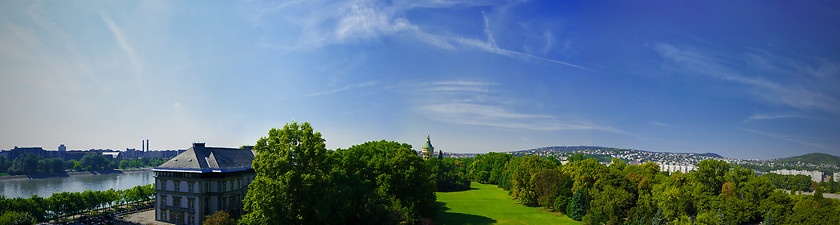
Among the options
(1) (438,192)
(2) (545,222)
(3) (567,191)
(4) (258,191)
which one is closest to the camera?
(4) (258,191)

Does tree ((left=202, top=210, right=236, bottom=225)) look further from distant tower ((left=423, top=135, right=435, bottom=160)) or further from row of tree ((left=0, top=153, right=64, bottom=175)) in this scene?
row of tree ((left=0, top=153, right=64, bottom=175))

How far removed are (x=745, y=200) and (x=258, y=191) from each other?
42.5m

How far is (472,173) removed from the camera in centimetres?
10306

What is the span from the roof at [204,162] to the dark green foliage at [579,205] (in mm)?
37907

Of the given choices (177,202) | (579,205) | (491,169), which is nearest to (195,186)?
(177,202)

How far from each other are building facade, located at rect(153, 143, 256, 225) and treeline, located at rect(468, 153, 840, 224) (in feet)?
125

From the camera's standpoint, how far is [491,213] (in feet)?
161

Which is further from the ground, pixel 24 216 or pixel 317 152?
pixel 317 152

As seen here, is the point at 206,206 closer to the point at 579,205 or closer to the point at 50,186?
the point at 579,205

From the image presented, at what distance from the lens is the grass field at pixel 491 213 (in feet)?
144

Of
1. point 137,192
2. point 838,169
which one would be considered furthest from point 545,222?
point 838,169

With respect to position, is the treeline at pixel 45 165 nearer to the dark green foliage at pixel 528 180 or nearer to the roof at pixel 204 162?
the roof at pixel 204 162

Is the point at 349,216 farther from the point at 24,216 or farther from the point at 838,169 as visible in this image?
the point at 838,169

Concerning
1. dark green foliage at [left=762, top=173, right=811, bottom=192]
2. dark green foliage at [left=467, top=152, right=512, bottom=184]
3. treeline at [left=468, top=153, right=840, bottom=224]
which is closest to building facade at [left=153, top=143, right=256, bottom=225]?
treeline at [left=468, top=153, right=840, bottom=224]
